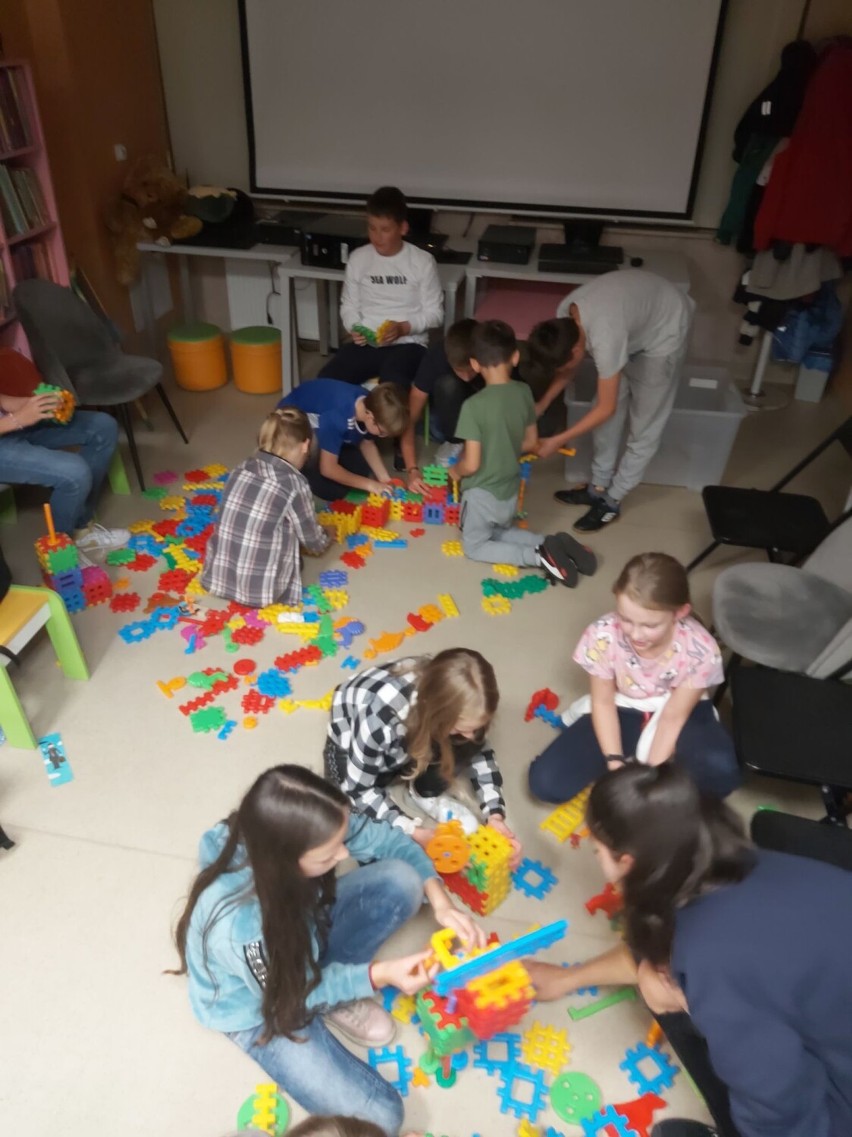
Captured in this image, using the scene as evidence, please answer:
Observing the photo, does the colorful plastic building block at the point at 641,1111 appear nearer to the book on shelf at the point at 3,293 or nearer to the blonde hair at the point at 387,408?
the blonde hair at the point at 387,408

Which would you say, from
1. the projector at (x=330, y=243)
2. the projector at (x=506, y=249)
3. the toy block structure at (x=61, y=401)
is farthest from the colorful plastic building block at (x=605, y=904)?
the projector at (x=330, y=243)

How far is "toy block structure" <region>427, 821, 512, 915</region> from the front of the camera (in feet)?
6.40

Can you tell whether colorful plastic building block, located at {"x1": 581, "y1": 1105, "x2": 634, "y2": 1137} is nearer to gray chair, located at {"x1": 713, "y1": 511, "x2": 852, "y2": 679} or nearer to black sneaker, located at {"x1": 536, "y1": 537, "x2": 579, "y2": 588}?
gray chair, located at {"x1": 713, "y1": 511, "x2": 852, "y2": 679}

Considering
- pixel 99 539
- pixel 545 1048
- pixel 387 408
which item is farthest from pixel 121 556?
pixel 545 1048

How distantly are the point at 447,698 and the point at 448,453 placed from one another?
94.2 inches

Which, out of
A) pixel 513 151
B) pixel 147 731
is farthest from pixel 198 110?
pixel 147 731

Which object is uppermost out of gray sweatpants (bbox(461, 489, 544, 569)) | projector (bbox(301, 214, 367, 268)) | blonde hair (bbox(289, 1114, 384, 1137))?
projector (bbox(301, 214, 367, 268))

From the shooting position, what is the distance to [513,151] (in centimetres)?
462

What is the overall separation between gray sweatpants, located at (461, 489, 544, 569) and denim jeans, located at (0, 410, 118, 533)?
1552 mm

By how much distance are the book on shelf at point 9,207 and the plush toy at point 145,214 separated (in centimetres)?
79

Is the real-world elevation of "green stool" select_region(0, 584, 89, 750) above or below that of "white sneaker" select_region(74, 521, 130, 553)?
above

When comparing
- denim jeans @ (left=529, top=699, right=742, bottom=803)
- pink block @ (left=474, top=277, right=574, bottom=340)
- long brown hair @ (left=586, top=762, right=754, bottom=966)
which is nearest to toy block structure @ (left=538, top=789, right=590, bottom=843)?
denim jeans @ (left=529, top=699, right=742, bottom=803)

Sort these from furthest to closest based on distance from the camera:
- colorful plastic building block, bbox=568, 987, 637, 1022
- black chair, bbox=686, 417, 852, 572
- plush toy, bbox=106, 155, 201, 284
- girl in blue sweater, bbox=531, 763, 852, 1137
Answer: plush toy, bbox=106, 155, 201, 284
black chair, bbox=686, 417, 852, 572
colorful plastic building block, bbox=568, 987, 637, 1022
girl in blue sweater, bbox=531, 763, 852, 1137

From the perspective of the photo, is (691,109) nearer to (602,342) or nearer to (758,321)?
(758,321)
